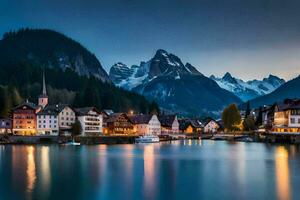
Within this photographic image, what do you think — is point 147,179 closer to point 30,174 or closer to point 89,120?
point 30,174

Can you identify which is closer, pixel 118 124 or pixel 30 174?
pixel 30 174

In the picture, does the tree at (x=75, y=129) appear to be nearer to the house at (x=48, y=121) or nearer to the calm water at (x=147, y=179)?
the house at (x=48, y=121)

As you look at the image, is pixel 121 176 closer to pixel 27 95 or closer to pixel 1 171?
pixel 1 171

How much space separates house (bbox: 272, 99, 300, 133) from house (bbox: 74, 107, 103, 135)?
53.5 m

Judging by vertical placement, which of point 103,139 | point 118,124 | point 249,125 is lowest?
point 103,139

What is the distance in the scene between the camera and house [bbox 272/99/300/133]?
132 meters

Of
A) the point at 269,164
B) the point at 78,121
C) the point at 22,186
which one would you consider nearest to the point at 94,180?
the point at 22,186

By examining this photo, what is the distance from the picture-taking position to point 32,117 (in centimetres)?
13062

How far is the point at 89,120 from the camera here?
136m

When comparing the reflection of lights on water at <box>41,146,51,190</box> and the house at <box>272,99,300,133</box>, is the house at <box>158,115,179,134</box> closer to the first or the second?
the house at <box>272,99,300,133</box>

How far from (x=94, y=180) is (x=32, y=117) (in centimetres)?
8907

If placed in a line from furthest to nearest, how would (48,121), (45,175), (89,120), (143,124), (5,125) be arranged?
(143,124) → (89,120) → (5,125) → (48,121) → (45,175)

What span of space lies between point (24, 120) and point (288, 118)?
73939 millimetres

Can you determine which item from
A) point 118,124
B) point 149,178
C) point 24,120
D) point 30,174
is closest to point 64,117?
point 24,120
